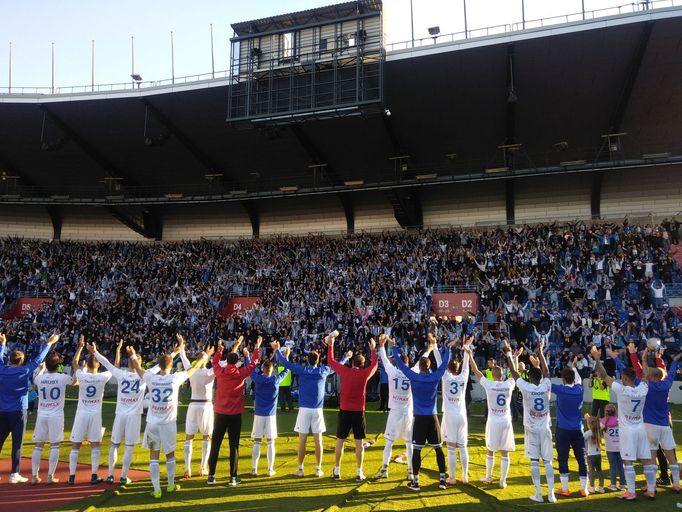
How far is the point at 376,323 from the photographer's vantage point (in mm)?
25609

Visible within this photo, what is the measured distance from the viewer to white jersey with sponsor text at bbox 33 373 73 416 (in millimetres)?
9484

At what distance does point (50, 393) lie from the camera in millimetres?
9516

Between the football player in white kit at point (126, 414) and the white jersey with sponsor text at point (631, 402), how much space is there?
8.09 meters

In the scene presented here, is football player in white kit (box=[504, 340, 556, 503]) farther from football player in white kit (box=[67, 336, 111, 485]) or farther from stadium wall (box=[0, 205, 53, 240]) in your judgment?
stadium wall (box=[0, 205, 53, 240])

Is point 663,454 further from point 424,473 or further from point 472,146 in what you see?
point 472,146

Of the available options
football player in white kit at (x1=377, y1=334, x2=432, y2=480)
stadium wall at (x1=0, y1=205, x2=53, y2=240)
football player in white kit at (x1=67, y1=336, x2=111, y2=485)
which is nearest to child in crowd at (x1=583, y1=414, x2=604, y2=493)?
football player in white kit at (x1=377, y1=334, x2=432, y2=480)

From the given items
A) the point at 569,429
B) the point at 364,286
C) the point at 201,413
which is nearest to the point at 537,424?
the point at 569,429

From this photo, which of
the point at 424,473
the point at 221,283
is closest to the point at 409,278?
the point at 221,283

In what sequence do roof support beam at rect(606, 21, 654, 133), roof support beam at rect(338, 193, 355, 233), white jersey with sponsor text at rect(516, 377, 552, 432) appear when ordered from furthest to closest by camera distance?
roof support beam at rect(338, 193, 355, 233) < roof support beam at rect(606, 21, 654, 133) < white jersey with sponsor text at rect(516, 377, 552, 432)

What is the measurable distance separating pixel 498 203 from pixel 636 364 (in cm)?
2440

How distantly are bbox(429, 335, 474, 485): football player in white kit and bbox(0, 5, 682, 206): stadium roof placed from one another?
58.8ft

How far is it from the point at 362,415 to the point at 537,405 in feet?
10.1

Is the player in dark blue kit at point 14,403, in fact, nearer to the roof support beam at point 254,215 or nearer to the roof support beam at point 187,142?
the roof support beam at point 187,142

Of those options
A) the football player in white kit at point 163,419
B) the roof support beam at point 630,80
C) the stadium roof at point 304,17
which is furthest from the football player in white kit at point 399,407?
the stadium roof at point 304,17
